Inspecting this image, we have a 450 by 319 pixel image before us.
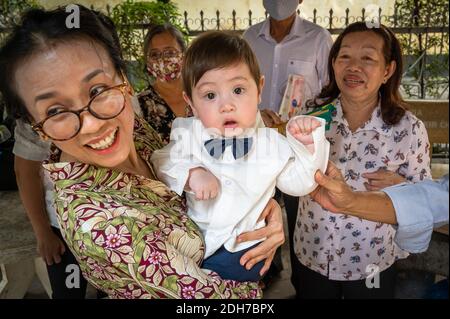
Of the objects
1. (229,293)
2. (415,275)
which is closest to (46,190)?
(229,293)

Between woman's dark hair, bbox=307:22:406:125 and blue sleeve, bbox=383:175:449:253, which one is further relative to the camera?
woman's dark hair, bbox=307:22:406:125

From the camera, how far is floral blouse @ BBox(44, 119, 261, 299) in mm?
886

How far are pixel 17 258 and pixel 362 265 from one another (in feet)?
4.56

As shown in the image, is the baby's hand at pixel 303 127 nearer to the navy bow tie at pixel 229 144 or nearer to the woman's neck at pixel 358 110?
the navy bow tie at pixel 229 144

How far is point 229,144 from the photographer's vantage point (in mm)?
1089

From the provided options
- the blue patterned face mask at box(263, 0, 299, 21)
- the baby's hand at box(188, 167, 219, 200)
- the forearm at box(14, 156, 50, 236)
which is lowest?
the forearm at box(14, 156, 50, 236)

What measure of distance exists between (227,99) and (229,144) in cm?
12

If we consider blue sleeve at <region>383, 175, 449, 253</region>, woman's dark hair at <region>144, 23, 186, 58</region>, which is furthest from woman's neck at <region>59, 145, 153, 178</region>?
woman's dark hair at <region>144, 23, 186, 58</region>

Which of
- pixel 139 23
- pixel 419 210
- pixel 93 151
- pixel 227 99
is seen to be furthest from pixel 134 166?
pixel 139 23

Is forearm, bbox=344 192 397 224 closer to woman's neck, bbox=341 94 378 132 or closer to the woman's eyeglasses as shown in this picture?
woman's neck, bbox=341 94 378 132

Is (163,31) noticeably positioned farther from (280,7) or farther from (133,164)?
(133,164)

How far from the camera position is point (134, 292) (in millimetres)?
950

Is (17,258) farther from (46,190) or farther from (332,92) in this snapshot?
(332,92)

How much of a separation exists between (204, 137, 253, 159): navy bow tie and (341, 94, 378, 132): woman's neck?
26.7 inches
